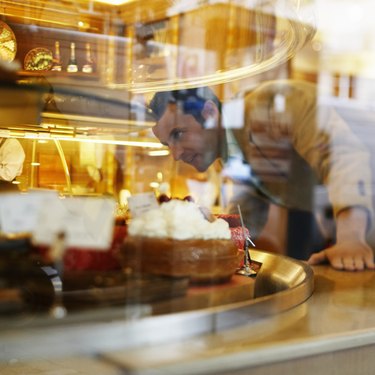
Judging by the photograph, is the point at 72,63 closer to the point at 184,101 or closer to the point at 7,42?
the point at 7,42

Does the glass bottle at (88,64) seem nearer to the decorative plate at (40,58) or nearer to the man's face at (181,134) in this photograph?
the decorative plate at (40,58)

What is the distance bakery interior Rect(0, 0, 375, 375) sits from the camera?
2.50 ft

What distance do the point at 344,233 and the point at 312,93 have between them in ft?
5.02

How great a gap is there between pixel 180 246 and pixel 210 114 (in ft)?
3.01

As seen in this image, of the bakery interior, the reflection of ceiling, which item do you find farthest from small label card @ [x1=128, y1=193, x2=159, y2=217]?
the reflection of ceiling

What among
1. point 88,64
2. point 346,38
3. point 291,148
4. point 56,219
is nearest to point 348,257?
point 88,64

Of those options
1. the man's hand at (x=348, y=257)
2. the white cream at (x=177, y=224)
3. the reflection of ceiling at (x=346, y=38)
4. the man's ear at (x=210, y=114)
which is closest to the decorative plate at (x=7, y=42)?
the man's ear at (x=210, y=114)

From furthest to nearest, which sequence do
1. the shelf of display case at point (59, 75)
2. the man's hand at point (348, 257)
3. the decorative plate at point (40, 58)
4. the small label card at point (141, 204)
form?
1. the man's hand at point (348, 257)
2. the decorative plate at point (40, 58)
3. the shelf of display case at point (59, 75)
4. the small label card at point (141, 204)

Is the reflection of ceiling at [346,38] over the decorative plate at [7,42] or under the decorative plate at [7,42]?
over

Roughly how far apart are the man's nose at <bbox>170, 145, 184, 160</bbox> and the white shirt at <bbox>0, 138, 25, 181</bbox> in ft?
1.25

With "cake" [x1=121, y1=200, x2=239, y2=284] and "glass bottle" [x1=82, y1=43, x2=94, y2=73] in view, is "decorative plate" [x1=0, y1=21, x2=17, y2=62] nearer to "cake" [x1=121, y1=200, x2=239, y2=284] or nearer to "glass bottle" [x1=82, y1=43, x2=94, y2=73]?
"glass bottle" [x1=82, y1=43, x2=94, y2=73]

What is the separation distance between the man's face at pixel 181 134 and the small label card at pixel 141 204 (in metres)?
0.43

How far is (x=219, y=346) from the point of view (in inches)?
31.4

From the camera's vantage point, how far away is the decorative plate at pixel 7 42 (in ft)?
4.83
